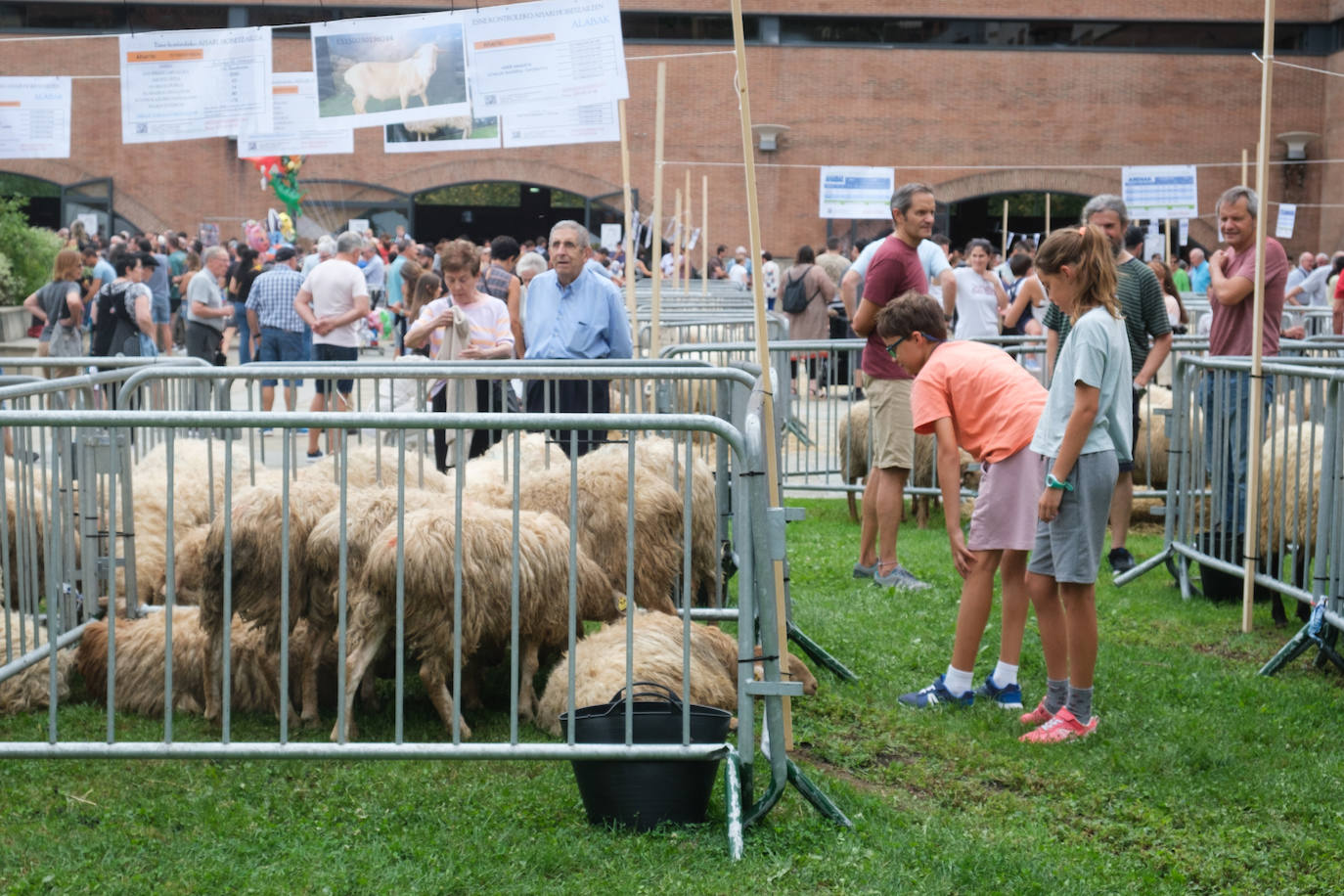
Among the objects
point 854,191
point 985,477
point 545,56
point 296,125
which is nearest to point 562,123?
point 545,56

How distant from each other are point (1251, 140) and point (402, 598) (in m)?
36.7

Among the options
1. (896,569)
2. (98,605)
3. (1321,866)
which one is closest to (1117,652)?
(896,569)

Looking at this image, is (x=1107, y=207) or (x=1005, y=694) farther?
(x=1107, y=207)

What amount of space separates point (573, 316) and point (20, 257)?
20.4 metres

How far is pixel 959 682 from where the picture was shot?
5848mm

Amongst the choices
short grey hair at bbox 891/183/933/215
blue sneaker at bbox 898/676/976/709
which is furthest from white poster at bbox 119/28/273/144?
blue sneaker at bbox 898/676/976/709

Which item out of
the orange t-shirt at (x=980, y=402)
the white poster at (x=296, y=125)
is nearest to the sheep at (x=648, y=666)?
the orange t-shirt at (x=980, y=402)

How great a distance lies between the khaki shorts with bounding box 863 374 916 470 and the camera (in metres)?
7.92

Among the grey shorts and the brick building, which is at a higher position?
the brick building

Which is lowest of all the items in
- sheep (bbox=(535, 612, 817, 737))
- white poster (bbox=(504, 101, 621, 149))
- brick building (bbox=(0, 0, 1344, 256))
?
sheep (bbox=(535, 612, 817, 737))

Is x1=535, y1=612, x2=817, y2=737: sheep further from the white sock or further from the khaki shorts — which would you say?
the khaki shorts

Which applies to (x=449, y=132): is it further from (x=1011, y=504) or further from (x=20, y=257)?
(x=20, y=257)

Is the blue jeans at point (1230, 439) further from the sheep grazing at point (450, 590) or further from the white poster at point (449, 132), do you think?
the white poster at point (449, 132)

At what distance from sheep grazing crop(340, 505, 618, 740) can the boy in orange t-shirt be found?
62.8 inches
